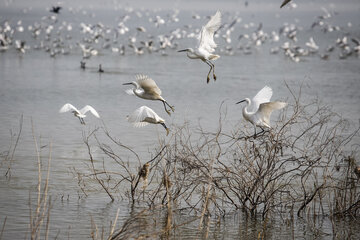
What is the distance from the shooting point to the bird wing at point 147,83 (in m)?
8.60

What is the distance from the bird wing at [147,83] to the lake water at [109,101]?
0.74 m

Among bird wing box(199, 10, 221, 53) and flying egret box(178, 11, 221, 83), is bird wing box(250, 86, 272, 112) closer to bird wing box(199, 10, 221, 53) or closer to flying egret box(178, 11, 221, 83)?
flying egret box(178, 11, 221, 83)

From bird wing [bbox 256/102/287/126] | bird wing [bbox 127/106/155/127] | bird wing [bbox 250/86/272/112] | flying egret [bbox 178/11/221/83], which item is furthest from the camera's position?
flying egret [bbox 178/11/221/83]

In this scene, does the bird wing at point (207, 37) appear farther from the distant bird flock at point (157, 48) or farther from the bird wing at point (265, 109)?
the bird wing at point (265, 109)

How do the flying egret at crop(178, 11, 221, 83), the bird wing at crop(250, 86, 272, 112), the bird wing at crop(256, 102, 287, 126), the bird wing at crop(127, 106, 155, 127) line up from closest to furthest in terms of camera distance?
the bird wing at crop(256, 102, 287, 126) < the bird wing at crop(127, 106, 155, 127) < the bird wing at crop(250, 86, 272, 112) < the flying egret at crop(178, 11, 221, 83)

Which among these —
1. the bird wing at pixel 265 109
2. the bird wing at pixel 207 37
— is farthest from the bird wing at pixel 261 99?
the bird wing at pixel 207 37

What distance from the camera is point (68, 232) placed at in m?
7.77

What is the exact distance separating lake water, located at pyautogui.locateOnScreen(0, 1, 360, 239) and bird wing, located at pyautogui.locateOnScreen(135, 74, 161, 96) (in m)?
0.74

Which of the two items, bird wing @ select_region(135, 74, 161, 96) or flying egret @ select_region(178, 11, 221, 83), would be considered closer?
bird wing @ select_region(135, 74, 161, 96)

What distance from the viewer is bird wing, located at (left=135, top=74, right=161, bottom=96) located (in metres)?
8.60

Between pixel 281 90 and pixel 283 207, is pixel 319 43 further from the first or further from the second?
pixel 283 207

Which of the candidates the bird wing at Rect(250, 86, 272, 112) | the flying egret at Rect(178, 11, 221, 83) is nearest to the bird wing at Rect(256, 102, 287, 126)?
the bird wing at Rect(250, 86, 272, 112)

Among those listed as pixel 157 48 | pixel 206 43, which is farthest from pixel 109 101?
pixel 157 48

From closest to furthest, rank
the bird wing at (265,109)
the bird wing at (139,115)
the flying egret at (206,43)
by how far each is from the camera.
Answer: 1. the bird wing at (265,109)
2. the bird wing at (139,115)
3. the flying egret at (206,43)
